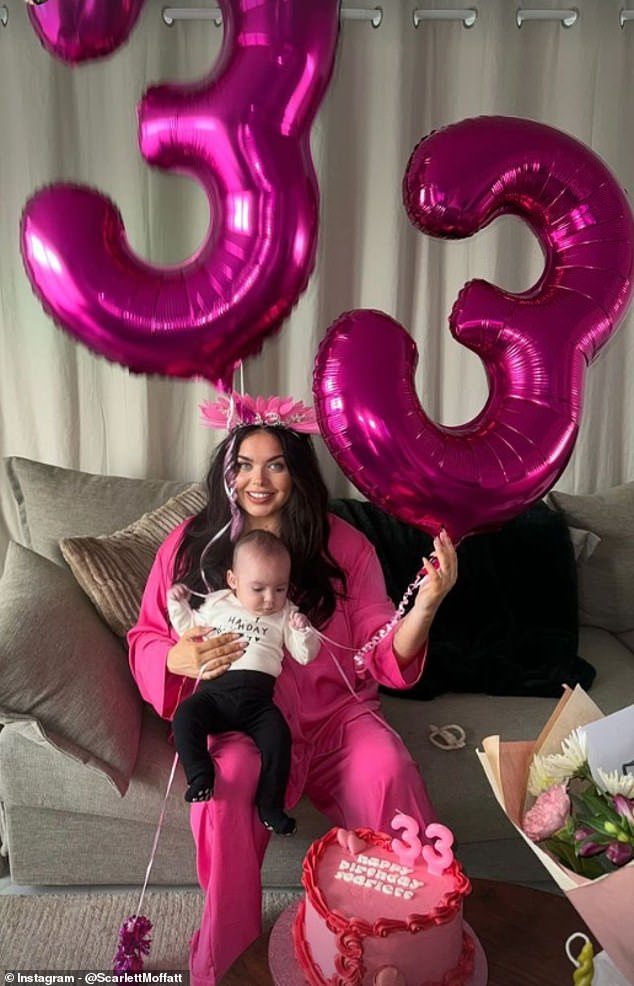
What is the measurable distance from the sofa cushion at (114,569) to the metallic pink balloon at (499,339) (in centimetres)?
77

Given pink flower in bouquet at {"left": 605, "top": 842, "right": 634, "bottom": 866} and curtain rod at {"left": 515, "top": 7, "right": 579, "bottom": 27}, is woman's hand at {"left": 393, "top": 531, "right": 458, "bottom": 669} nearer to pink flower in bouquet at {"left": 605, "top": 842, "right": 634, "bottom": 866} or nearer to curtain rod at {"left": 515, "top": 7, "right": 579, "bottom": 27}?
pink flower in bouquet at {"left": 605, "top": 842, "right": 634, "bottom": 866}

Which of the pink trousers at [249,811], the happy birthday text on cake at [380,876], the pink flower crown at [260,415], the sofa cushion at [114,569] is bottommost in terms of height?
the pink trousers at [249,811]

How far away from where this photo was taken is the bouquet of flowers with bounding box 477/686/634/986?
2.85 feet

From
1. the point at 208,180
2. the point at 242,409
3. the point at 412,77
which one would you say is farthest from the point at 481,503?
the point at 412,77

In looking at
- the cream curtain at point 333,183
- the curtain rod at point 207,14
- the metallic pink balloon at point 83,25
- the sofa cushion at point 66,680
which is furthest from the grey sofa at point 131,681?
the curtain rod at point 207,14

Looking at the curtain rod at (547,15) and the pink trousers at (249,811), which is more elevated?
the curtain rod at (547,15)

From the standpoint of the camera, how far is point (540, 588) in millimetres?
2102

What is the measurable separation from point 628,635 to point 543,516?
1.31ft

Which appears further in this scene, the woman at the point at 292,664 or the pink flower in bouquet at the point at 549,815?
the woman at the point at 292,664

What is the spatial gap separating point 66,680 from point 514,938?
2.78 feet

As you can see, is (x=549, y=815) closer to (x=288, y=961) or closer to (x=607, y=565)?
(x=288, y=961)

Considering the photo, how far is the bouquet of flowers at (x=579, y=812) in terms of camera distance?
2.85 feet

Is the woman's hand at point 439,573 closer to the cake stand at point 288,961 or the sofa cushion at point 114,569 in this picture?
the cake stand at point 288,961

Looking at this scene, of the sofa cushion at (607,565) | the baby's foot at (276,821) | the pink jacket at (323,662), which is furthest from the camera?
the sofa cushion at (607,565)
